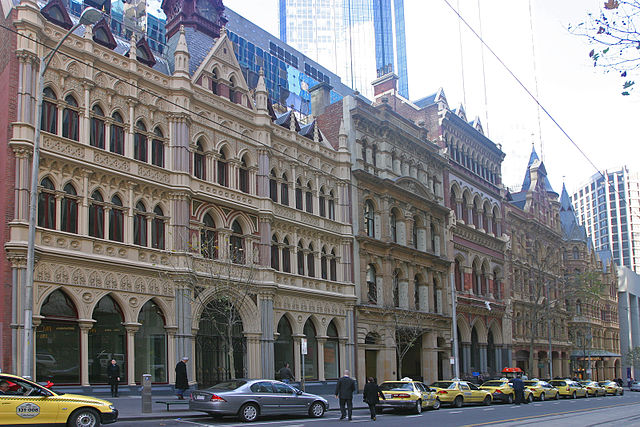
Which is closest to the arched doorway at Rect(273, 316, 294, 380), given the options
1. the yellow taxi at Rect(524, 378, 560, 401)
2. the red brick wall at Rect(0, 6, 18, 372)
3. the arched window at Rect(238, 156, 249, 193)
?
the arched window at Rect(238, 156, 249, 193)

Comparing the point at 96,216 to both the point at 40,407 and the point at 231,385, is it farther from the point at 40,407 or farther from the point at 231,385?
the point at 40,407

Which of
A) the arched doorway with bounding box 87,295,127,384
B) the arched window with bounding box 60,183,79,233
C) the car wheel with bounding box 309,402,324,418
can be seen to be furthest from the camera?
the arched doorway with bounding box 87,295,127,384

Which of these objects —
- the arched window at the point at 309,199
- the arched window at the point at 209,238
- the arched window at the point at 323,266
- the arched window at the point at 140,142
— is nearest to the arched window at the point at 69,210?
the arched window at the point at 140,142

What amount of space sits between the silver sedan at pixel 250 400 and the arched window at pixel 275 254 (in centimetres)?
1292

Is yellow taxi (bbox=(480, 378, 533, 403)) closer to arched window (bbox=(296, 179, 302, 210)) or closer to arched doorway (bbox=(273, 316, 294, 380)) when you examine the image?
arched doorway (bbox=(273, 316, 294, 380))

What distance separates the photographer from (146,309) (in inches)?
1171

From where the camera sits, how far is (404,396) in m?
27.5

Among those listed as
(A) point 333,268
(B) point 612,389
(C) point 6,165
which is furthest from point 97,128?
(B) point 612,389

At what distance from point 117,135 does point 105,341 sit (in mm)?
8202

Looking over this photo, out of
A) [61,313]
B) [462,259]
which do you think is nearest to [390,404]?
[61,313]

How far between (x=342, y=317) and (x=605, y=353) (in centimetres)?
5264

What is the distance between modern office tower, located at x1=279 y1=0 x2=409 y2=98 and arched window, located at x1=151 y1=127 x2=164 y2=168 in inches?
4486

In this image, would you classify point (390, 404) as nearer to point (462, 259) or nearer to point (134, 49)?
point (134, 49)

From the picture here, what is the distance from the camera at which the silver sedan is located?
841 inches
